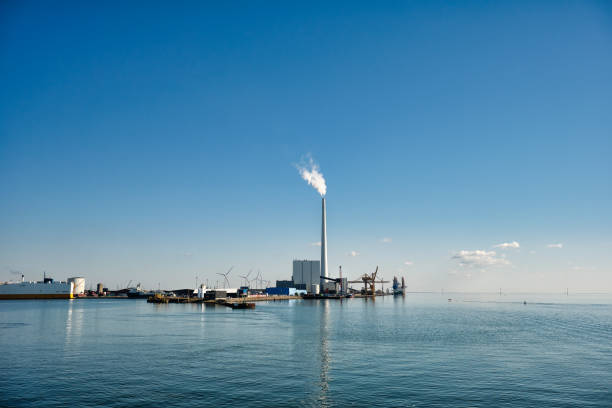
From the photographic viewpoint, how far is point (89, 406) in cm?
3003

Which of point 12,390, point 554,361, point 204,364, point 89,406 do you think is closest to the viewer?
point 89,406

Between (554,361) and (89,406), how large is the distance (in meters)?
52.0

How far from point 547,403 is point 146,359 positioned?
42076mm

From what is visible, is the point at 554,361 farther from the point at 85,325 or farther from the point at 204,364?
the point at 85,325

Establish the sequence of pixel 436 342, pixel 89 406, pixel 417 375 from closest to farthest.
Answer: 1. pixel 89 406
2. pixel 417 375
3. pixel 436 342

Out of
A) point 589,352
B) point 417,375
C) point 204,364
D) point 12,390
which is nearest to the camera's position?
point 12,390

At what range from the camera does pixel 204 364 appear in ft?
147

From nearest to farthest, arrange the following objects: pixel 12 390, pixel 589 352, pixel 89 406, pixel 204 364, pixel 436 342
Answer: pixel 89 406 → pixel 12 390 → pixel 204 364 → pixel 589 352 → pixel 436 342

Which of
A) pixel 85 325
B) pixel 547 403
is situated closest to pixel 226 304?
pixel 85 325

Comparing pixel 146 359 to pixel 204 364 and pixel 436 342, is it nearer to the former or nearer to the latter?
pixel 204 364

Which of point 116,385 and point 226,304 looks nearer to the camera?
point 116,385

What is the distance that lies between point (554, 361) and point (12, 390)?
5913 centimetres

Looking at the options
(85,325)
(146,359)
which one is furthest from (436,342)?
(85,325)

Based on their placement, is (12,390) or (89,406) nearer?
(89,406)
